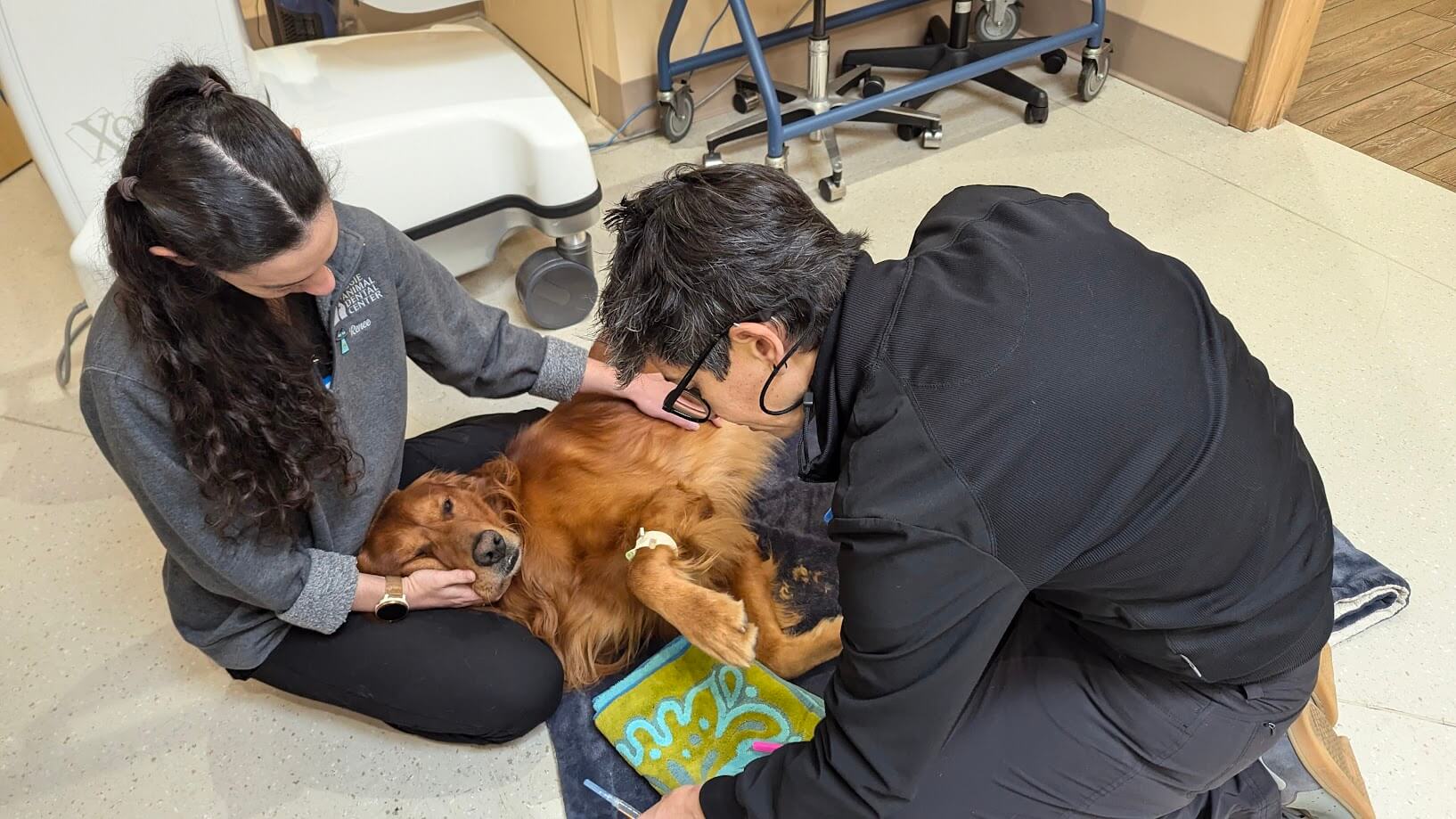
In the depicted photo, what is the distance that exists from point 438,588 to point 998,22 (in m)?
2.76

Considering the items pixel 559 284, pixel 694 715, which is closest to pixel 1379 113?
pixel 559 284

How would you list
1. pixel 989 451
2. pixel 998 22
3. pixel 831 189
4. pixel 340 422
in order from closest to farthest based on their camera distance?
pixel 989 451 < pixel 340 422 < pixel 831 189 < pixel 998 22

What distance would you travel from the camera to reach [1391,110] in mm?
2996

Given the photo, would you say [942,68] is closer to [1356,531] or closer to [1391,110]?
[1391,110]

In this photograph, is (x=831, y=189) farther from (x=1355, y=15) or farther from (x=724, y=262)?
(x=1355, y=15)

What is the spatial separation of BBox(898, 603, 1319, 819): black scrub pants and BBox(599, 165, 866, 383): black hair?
1.83 ft

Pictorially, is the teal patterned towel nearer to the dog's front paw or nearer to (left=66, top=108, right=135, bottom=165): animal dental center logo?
the dog's front paw

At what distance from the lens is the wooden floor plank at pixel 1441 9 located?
138 inches

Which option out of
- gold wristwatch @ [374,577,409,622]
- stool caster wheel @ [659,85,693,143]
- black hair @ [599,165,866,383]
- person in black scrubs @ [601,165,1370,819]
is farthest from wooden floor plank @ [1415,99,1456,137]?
gold wristwatch @ [374,577,409,622]

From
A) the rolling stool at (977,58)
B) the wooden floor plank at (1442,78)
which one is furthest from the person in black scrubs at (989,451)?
the wooden floor plank at (1442,78)

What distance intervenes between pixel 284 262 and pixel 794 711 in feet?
3.28

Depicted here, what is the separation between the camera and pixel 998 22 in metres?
3.34

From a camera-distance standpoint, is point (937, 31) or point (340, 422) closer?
point (340, 422)

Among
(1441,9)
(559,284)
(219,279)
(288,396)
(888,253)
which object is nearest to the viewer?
(219,279)
